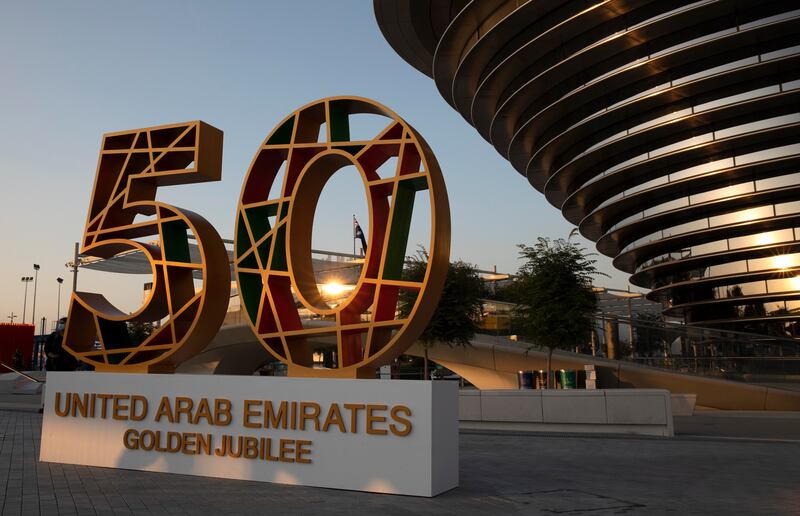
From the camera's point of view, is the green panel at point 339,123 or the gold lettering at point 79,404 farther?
the gold lettering at point 79,404

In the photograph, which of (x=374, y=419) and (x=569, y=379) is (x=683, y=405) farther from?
(x=374, y=419)

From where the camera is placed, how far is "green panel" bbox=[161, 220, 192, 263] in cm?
1214

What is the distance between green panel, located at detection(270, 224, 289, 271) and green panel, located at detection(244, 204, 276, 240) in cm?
58

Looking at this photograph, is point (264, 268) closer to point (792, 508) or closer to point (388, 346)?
point (388, 346)

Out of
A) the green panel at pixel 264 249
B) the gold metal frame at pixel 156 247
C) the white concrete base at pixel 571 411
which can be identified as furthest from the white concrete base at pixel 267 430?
the white concrete base at pixel 571 411

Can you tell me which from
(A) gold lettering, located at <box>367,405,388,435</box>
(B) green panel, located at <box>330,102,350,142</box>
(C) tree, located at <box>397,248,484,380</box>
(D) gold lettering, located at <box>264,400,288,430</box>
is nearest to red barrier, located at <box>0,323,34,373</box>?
(C) tree, located at <box>397,248,484,380</box>

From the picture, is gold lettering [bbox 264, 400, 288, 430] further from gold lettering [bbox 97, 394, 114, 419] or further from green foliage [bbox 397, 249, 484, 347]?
green foliage [bbox 397, 249, 484, 347]

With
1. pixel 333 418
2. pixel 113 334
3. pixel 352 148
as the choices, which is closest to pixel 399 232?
pixel 352 148

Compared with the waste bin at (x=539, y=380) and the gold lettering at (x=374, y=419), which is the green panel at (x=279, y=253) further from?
the waste bin at (x=539, y=380)

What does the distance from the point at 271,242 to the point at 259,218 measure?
76 centimetres

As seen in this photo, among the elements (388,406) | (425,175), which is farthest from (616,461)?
(425,175)

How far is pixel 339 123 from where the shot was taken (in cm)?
1145

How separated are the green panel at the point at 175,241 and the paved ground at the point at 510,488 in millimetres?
3707

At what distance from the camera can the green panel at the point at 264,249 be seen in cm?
1148
